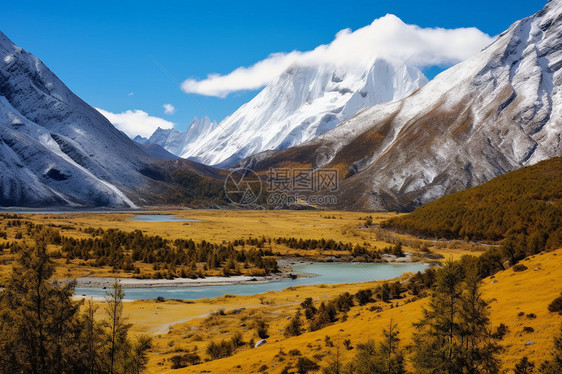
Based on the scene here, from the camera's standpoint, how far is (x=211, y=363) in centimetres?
2159

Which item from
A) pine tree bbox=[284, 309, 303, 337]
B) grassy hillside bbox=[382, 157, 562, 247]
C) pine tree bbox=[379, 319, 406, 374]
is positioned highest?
grassy hillside bbox=[382, 157, 562, 247]

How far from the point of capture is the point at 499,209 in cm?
6994

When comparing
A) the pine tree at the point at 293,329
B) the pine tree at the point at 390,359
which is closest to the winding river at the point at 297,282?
the pine tree at the point at 293,329

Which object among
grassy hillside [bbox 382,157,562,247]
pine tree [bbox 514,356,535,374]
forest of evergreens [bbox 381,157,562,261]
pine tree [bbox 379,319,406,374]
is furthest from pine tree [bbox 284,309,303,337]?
forest of evergreens [bbox 381,157,562,261]

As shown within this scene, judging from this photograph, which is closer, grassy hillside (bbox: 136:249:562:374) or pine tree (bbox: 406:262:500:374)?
pine tree (bbox: 406:262:500:374)

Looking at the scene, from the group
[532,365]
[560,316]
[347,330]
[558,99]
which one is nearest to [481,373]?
[532,365]

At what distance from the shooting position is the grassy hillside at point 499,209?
61719 mm

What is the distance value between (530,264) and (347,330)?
36.7 feet

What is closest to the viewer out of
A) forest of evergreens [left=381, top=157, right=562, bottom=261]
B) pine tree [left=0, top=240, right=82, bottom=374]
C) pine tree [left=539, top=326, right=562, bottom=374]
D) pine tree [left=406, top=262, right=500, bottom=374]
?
pine tree [left=539, top=326, right=562, bottom=374]

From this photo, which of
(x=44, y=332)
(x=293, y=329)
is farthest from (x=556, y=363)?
(x=44, y=332)

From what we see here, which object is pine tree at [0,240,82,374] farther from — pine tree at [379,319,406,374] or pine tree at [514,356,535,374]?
pine tree at [514,356,535,374]

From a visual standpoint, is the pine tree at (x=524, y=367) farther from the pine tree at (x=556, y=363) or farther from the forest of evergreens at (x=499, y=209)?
the forest of evergreens at (x=499, y=209)

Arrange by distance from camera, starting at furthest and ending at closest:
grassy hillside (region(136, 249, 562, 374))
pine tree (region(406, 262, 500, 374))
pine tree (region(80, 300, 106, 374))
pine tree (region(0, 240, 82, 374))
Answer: grassy hillside (region(136, 249, 562, 374)) < pine tree (region(80, 300, 106, 374)) < pine tree (region(0, 240, 82, 374)) < pine tree (region(406, 262, 500, 374))

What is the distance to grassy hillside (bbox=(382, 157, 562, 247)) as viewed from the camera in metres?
61.7
